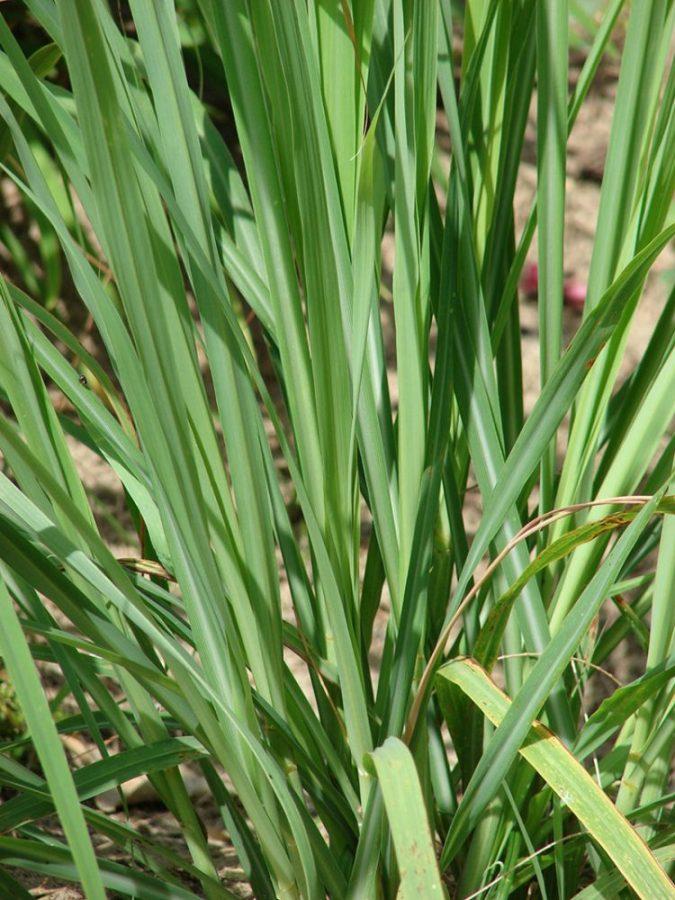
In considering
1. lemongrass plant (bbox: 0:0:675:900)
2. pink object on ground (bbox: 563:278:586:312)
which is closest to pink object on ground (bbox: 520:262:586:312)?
pink object on ground (bbox: 563:278:586:312)

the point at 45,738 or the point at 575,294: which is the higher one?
the point at 45,738

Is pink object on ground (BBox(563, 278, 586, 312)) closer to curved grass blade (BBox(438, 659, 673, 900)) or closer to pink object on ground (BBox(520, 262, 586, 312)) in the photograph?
pink object on ground (BBox(520, 262, 586, 312))

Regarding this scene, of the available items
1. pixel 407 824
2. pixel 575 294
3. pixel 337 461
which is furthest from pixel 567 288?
pixel 407 824

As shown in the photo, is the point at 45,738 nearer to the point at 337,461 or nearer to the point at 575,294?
the point at 337,461

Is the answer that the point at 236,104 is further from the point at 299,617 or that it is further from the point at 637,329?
the point at 637,329

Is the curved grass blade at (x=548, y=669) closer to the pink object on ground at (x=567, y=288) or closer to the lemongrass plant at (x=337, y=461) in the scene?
the lemongrass plant at (x=337, y=461)

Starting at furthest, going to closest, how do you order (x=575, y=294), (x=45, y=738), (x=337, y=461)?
(x=575, y=294), (x=337, y=461), (x=45, y=738)

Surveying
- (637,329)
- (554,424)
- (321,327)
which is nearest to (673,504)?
(554,424)

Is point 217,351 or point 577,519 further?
point 577,519

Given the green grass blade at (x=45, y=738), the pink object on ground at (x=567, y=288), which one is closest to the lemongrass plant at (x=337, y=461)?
the green grass blade at (x=45, y=738)
